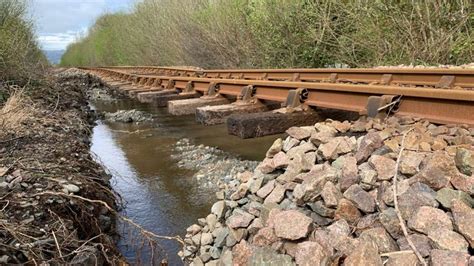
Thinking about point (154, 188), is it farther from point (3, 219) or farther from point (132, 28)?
point (132, 28)

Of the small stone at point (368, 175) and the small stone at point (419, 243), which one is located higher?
the small stone at point (368, 175)

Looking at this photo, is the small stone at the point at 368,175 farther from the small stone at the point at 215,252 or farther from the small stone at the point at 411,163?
the small stone at the point at 215,252

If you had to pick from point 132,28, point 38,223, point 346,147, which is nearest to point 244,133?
point 346,147

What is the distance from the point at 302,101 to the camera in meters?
4.62

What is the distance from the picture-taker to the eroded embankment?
2836mm

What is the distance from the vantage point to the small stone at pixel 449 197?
2279 mm

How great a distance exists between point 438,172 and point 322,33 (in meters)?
10.1

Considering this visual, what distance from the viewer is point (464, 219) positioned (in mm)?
2174

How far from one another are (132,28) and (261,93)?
36350mm

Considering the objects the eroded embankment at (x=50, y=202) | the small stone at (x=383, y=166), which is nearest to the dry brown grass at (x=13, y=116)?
the eroded embankment at (x=50, y=202)

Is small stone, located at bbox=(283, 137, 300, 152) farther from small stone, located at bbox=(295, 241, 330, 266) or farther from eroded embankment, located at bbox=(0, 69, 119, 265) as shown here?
eroded embankment, located at bbox=(0, 69, 119, 265)

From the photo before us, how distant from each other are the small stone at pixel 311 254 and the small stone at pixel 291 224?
0.30ft

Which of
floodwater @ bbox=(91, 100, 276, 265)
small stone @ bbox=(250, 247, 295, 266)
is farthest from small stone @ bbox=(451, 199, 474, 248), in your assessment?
floodwater @ bbox=(91, 100, 276, 265)

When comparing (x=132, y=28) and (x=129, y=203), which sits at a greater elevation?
(x=132, y=28)
